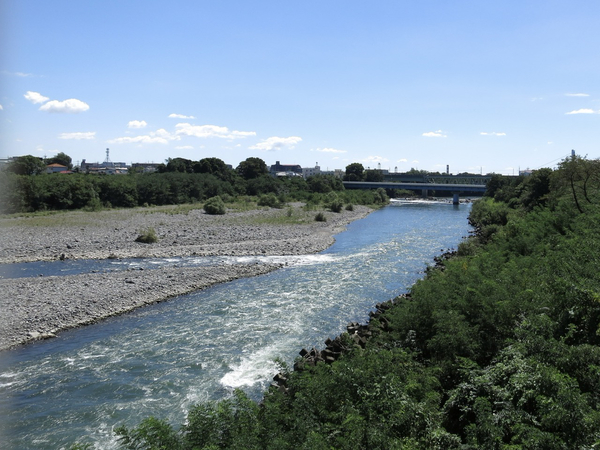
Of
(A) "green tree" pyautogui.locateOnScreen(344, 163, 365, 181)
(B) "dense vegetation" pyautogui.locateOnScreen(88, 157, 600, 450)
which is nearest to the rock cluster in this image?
(B) "dense vegetation" pyautogui.locateOnScreen(88, 157, 600, 450)

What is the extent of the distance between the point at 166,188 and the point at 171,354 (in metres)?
56.3

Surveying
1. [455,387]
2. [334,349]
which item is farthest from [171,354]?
[455,387]

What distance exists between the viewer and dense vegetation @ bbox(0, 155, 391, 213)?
50.9 meters

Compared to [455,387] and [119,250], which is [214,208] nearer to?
[119,250]

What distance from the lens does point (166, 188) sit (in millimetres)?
66750

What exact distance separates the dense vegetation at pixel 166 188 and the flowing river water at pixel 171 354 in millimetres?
14311

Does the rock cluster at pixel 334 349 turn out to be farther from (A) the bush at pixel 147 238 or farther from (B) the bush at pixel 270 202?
(B) the bush at pixel 270 202

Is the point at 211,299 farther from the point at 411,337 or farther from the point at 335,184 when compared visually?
the point at 335,184

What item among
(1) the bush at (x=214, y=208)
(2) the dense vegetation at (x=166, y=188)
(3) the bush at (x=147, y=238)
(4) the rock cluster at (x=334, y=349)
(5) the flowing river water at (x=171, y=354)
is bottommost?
(5) the flowing river water at (x=171, y=354)

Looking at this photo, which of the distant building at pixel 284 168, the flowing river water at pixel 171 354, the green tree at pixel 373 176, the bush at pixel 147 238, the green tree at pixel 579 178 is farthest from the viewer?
the distant building at pixel 284 168

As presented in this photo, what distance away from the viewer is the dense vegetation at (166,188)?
5088cm

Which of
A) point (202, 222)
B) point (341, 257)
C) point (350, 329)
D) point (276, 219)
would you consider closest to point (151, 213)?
point (202, 222)

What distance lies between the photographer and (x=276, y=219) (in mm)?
50625

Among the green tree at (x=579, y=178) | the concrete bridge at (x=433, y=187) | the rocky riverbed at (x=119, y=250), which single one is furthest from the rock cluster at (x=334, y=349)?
the concrete bridge at (x=433, y=187)
